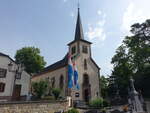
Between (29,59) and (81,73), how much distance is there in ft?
61.3

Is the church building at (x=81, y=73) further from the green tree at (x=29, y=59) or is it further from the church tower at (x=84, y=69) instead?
the green tree at (x=29, y=59)

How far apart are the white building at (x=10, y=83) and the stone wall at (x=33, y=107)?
8.04 meters

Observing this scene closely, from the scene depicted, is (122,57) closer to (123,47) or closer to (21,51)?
(123,47)

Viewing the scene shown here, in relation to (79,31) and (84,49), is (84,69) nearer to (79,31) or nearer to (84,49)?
(84,49)

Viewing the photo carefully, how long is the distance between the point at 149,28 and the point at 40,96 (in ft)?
82.4

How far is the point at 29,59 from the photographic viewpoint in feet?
117

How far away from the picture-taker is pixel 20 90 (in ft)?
67.5

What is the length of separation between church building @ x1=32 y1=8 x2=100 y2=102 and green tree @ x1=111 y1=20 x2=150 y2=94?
550cm

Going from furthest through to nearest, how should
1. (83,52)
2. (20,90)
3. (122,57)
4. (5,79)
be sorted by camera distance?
(122,57) < (83,52) < (20,90) < (5,79)

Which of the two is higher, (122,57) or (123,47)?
(123,47)

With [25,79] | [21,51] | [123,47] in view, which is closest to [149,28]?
[123,47]

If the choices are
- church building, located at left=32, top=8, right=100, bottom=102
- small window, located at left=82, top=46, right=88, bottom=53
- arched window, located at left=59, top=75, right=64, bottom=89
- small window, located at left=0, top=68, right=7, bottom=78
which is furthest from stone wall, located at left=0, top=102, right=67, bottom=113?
small window, located at left=82, top=46, right=88, bottom=53

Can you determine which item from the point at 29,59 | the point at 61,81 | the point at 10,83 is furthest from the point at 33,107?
the point at 29,59

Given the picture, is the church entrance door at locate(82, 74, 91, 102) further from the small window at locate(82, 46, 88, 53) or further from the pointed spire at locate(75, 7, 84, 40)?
the pointed spire at locate(75, 7, 84, 40)
